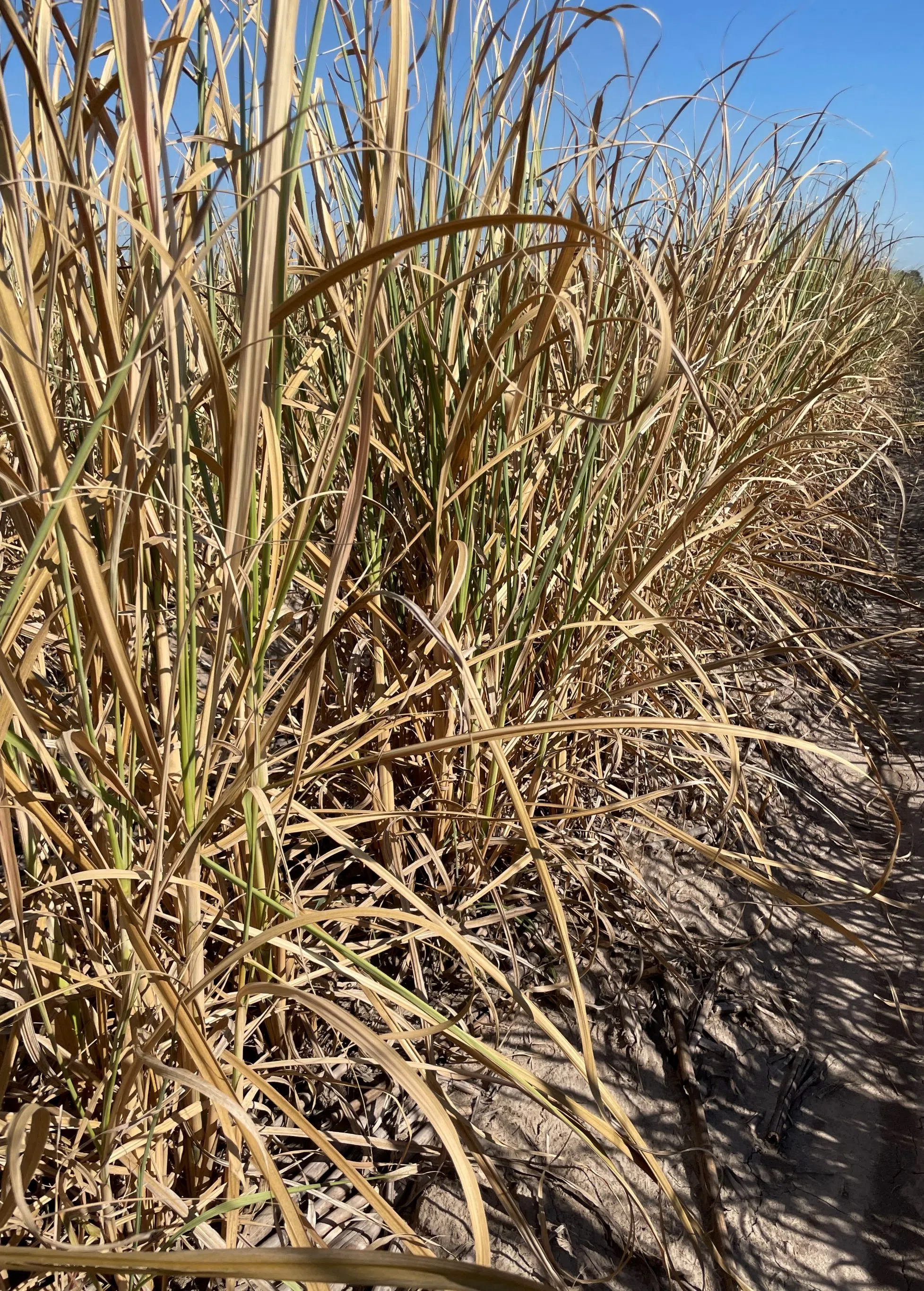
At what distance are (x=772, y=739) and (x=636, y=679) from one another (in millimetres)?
553

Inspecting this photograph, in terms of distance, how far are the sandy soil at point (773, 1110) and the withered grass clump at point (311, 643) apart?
0.05m

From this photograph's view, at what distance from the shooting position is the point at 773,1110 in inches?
36.6

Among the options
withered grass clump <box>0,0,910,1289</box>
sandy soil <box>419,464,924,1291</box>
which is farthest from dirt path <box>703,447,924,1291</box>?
withered grass clump <box>0,0,910,1289</box>

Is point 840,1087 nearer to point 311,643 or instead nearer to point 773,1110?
point 773,1110

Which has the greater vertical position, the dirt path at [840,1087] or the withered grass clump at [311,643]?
the withered grass clump at [311,643]

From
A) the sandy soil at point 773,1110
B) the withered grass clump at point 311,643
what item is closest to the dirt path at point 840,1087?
the sandy soil at point 773,1110

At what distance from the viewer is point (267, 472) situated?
615 millimetres

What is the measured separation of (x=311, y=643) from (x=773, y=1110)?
2.44 ft

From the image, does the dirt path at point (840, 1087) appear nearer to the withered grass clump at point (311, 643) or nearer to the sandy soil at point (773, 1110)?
the sandy soil at point (773, 1110)

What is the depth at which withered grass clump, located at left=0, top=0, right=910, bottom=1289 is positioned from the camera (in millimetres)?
441

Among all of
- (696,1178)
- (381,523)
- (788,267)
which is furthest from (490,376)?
(788,267)

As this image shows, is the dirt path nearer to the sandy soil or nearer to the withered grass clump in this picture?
the sandy soil

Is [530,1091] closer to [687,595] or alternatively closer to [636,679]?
[636,679]

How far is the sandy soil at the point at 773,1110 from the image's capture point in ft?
2.51
